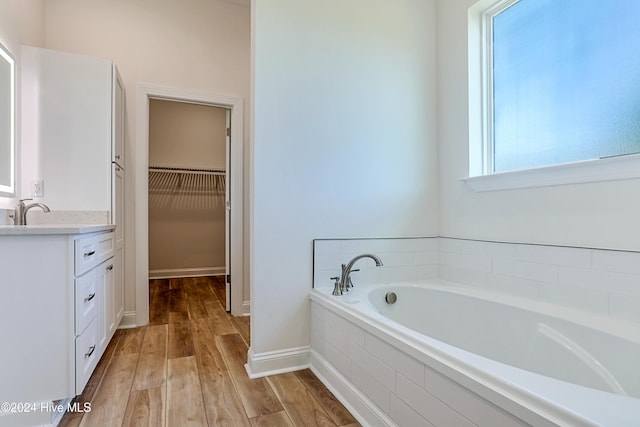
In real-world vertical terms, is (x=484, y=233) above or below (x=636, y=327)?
above

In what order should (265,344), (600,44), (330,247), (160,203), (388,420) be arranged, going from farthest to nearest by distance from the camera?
(160,203) < (330,247) < (265,344) < (600,44) < (388,420)

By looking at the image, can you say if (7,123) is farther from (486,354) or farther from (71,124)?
(486,354)

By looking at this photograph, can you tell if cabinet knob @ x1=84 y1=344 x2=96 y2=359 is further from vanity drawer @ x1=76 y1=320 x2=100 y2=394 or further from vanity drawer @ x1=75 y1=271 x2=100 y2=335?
vanity drawer @ x1=75 y1=271 x2=100 y2=335

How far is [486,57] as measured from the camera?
7.06 ft

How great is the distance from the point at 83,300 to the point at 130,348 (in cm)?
88

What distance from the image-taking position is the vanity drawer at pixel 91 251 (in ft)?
5.03

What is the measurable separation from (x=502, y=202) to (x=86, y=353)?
2.36m

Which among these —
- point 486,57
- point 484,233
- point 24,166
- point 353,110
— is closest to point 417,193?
point 484,233

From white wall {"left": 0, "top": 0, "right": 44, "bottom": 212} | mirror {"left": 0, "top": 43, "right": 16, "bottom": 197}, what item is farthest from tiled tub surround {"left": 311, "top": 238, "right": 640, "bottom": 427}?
white wall {"left": 0, "top": 0, "right": 44, "bottom": 212}

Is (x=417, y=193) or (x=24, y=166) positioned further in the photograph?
(x=417, y=193)

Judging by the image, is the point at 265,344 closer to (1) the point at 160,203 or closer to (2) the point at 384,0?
(2) the point at 384,0

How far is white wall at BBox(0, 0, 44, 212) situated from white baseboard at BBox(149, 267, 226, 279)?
9.57ft

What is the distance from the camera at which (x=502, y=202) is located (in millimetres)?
1900

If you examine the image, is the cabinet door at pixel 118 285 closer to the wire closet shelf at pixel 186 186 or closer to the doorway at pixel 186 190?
the doorway at pixel 186 190
